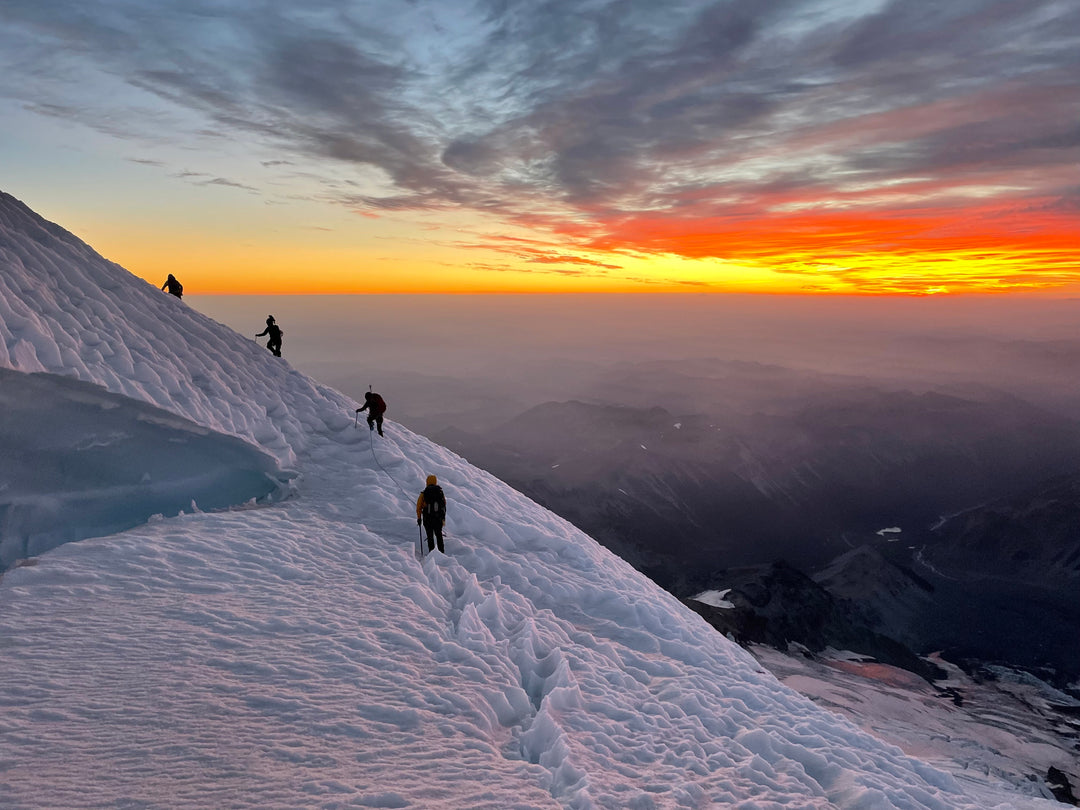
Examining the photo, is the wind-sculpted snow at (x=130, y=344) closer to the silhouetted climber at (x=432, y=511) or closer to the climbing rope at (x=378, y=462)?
the climbing rope at (x=378, y=462)

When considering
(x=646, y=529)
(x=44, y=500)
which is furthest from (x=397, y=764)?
(x=646, y=529)

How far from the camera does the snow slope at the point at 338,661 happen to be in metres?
6.86

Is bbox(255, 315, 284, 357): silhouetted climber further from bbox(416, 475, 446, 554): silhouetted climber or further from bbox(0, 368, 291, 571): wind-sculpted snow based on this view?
bbox(416, 475, 446, 554): silhouetted climber

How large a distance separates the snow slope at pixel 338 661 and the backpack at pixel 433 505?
106 cm

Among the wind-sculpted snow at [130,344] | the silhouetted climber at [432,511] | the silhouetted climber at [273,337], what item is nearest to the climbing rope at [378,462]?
the wind-sculpted snow at [130,344]

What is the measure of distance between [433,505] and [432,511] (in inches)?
6.7

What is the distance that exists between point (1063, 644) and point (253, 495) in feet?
601

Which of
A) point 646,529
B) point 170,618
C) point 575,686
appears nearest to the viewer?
point 170,618

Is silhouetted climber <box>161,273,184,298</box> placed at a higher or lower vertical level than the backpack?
higher

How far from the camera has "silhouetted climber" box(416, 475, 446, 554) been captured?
572 inches

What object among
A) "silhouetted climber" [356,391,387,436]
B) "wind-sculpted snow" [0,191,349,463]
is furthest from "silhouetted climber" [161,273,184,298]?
"silhouetted climber" [356,391,387,436]

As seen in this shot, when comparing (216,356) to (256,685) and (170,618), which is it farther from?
(256,685)

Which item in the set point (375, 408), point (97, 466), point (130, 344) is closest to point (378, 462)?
point (375, 408)

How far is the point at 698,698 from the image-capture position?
12.5 m
